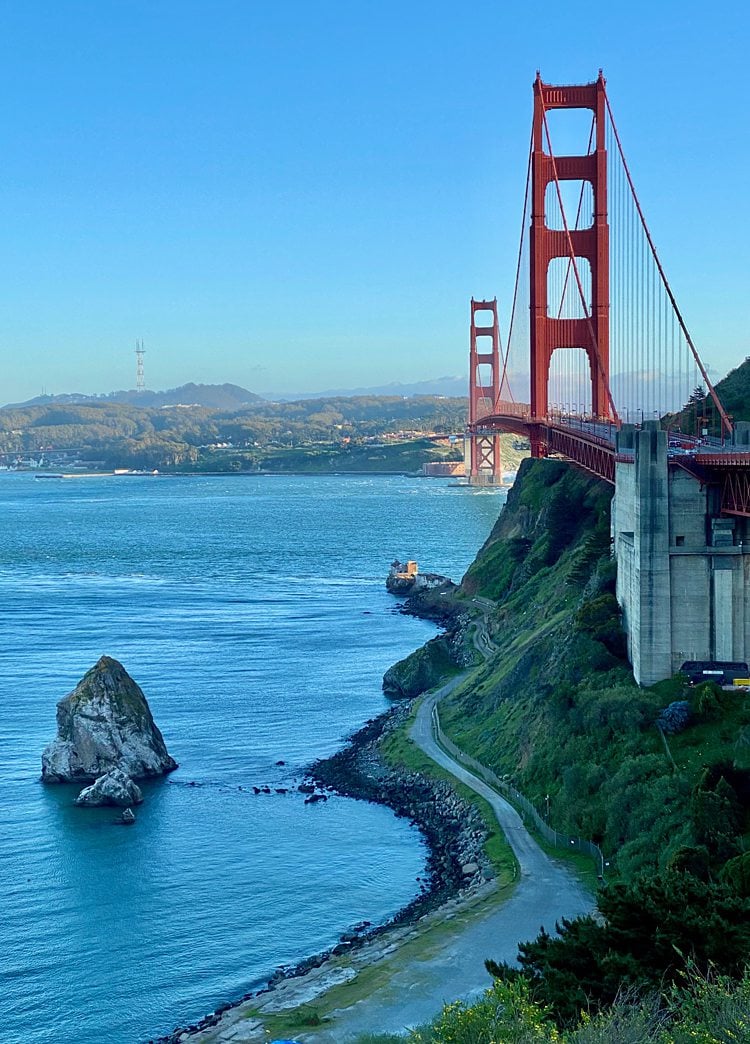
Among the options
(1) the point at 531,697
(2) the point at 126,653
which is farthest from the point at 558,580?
(2) the point at 126,653

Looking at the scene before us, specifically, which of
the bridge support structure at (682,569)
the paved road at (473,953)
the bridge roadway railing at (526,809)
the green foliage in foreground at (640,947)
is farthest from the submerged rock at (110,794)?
the green foliage in foreground at (640,947)

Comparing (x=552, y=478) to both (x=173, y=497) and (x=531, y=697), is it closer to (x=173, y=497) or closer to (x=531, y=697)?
(x=531, y=697)

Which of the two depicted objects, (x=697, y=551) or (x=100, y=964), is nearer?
(x=100, y=964)

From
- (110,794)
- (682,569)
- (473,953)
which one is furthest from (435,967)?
(110,794)

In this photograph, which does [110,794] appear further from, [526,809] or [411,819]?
[526,809]

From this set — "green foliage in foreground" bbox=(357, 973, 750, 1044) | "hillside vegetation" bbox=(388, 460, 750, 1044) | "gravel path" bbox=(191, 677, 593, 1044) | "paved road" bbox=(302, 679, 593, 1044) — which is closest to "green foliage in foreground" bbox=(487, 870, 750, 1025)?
"hillside vegetation" bbox=(388, 460, 750, 1044)

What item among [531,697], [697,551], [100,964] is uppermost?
[697,551]

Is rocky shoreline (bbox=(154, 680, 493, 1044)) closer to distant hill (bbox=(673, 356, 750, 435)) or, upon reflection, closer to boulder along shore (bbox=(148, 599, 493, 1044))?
boulder along shore (bbox=(148, 599, 493, 1044))

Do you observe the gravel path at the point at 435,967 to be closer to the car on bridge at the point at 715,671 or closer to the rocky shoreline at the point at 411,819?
the rocky shoreline at the point at 411,819
